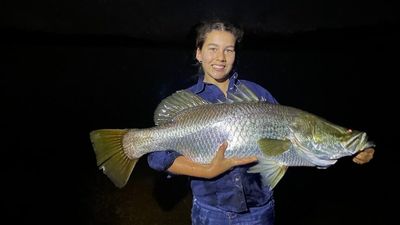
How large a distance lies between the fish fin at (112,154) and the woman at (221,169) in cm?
22

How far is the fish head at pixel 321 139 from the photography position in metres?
3.09

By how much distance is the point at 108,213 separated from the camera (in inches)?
258

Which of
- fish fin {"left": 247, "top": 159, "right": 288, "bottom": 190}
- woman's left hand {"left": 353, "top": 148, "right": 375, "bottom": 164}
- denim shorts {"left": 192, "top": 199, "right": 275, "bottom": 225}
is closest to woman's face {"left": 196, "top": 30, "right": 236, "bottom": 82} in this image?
fish fin {"left": 247, "top": 159, "right": 288, "bottom": 190}

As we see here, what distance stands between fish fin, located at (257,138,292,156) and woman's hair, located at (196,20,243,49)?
98 cm

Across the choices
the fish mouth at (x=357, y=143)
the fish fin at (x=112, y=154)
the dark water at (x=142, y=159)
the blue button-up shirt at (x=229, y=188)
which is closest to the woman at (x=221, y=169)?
the blue button-up shirt at (x=229, y=188)


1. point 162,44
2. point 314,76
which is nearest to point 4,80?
point 314,76

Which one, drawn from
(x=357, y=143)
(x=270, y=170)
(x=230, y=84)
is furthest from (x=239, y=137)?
(x=357, y=143)

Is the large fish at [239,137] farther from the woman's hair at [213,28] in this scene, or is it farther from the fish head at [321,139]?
the woman's hair at [213,28]

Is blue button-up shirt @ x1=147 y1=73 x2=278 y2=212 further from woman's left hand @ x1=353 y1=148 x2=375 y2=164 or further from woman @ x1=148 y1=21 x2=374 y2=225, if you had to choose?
woman's left hand @ x1=353 y1=148 x2=375 y2=164

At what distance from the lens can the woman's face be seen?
336 centimetres

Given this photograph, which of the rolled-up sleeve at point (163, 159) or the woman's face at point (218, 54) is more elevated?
the woman's face at point (218, 54)

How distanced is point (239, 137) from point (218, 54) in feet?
2.39

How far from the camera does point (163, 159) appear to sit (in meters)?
3.24

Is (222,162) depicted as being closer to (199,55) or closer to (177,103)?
(177,103)
